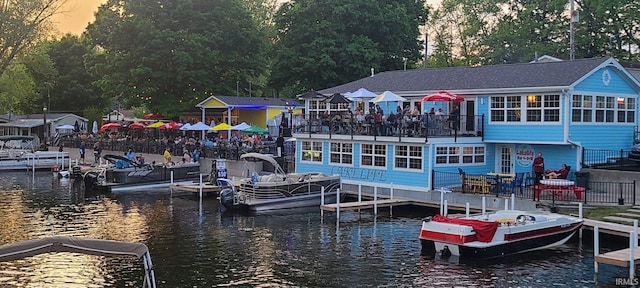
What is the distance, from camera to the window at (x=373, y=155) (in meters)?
35.6

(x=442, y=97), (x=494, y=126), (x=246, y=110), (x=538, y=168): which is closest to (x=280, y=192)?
(x=442, y=97)

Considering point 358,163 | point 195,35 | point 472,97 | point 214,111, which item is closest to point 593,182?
point 472,97

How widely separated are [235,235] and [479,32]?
4928 cm

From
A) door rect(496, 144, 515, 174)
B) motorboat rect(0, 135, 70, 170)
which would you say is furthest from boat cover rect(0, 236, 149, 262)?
motorboat rect(0, 135, 70, 170)

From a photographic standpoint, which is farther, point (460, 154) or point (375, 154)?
point (375, 154)

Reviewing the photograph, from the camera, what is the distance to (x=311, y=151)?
3966 cm

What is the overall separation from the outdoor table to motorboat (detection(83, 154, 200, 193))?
22289 mm

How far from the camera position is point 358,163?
36938mm

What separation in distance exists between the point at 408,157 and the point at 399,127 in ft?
5.02

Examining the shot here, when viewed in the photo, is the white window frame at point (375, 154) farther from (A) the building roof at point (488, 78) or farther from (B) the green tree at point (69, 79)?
(B) the green tree at point (69, 79)

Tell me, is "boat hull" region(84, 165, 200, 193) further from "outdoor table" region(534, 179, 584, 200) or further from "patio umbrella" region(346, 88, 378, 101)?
"outdoor table" region(534, 179, 584, 200)

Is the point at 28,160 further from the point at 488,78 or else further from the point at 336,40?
the point at 488,78

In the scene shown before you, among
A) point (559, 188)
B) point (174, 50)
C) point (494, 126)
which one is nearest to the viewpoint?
point (559, 188)

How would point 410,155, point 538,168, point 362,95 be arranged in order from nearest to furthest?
1. point 538,168
2. point 410,155
3. point 362,95
